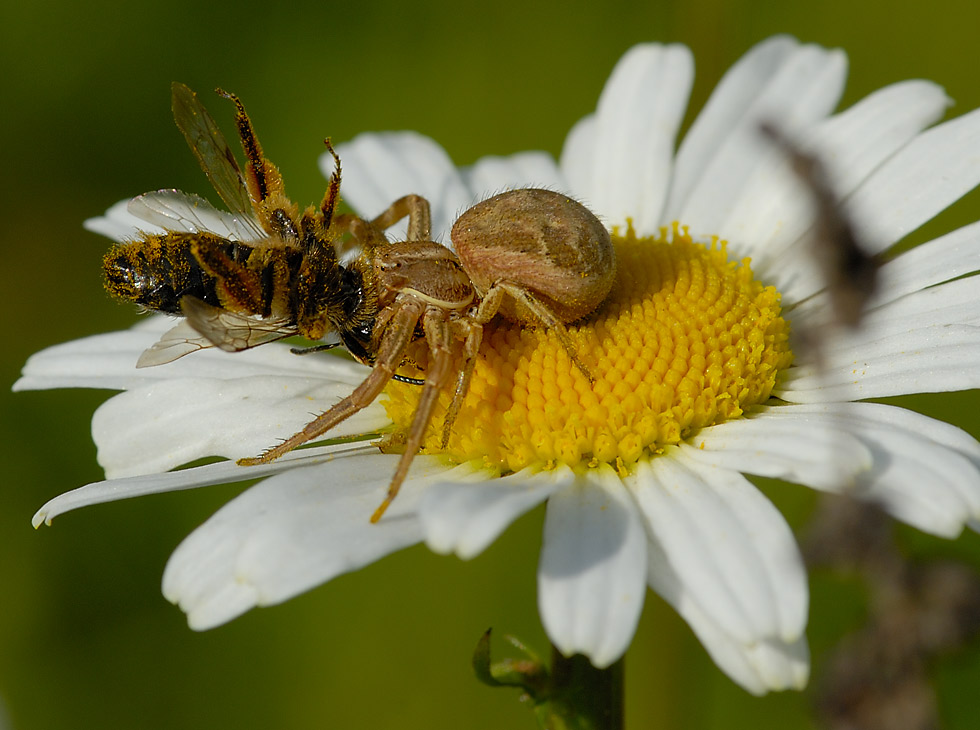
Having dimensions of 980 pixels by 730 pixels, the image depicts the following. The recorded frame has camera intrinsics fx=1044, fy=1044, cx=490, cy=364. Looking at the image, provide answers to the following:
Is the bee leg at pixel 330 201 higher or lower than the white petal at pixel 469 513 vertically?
higher

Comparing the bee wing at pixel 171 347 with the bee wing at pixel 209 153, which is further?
the bee wing at pixel 209 153

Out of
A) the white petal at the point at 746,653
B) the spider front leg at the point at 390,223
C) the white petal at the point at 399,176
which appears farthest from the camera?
the white petal at the point at 399,176

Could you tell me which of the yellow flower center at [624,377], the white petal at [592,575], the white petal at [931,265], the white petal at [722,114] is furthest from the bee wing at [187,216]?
the white petal at [931,265]

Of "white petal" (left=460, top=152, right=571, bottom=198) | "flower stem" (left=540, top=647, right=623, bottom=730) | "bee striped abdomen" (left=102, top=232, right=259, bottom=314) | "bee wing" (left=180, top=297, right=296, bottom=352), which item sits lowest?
"flower stem" (left=540, top=647, right=623, bottom=730)

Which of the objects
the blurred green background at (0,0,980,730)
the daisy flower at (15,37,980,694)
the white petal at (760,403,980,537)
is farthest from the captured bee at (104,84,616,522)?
the blurred green background at (0,0,980,730)

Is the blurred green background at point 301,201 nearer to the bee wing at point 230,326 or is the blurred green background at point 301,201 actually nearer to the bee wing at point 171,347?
the bee wing at point 230,326

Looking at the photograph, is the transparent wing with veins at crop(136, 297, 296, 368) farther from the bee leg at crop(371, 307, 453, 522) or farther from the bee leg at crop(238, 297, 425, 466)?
the bee leg at crop(371, 307, 453, 522)

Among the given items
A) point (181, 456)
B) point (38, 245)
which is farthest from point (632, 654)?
point (38, 245)

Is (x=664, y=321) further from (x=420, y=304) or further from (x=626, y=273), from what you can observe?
(x=420, y=304)
